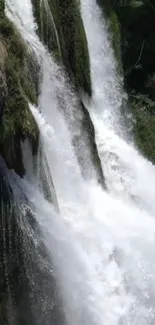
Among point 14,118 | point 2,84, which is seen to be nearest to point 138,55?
point 14,118

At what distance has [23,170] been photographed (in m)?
8.14

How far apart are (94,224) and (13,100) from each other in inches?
97.2

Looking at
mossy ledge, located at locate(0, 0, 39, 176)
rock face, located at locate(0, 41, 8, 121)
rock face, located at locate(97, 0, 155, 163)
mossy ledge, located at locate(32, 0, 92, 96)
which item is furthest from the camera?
rock face, located at locate(97, 0, 155, 163)

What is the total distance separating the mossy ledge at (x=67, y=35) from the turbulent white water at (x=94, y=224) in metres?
0.25

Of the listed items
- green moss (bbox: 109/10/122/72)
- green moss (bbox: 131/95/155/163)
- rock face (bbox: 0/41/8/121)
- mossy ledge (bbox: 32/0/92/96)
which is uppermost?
green moss (bbox: 109/10/122/72)

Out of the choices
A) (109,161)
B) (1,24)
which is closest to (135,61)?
(109,161)

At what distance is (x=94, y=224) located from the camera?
369 inches

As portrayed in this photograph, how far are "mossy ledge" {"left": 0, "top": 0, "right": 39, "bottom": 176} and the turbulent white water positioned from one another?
482 millimetres

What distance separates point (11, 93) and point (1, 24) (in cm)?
138

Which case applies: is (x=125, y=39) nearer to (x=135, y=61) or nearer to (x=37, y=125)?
(x=135, y=61)

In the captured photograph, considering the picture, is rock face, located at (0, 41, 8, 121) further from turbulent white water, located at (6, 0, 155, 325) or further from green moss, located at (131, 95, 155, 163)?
green moss, located at (131, 95, 155, 163)

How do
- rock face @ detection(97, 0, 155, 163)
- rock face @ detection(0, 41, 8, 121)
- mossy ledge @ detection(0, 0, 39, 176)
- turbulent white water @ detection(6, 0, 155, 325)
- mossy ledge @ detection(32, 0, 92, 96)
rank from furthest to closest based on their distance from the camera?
rock face @ detection(97, 0, 155, 163) → mossy ledge @ detection(32, 0, 92, 96) → turbulent white water @ detection(6, 0, 155, 325) → mossy ledge @ detection(0, 0, 39, 176) → rock face @ detection(0, 41, 8, 121)

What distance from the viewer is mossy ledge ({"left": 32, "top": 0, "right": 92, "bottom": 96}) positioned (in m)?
10.7

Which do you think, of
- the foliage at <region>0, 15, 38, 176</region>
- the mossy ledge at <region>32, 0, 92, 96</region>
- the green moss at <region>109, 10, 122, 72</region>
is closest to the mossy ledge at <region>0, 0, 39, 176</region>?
the foliage at <region>0, 15, 38, 176</region>
